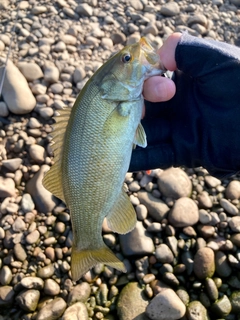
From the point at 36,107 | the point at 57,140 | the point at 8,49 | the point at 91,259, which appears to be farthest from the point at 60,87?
the point at 91,259

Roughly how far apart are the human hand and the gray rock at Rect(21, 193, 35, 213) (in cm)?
131

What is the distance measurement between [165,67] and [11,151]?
7.49 ft

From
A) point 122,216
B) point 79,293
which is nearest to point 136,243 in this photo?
point 79,293

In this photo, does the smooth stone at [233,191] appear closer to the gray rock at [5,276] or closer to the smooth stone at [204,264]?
the smooth stone at [204,264]

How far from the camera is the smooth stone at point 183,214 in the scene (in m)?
4.18

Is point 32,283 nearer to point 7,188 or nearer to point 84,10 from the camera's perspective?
point 7,188

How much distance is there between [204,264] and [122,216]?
1741mm

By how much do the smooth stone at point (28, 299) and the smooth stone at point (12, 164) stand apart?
129cm

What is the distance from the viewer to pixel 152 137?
3.38m

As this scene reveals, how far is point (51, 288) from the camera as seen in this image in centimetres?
376

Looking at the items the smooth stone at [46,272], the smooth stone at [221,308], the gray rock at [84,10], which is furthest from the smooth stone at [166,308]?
the gray rock at [84,10]

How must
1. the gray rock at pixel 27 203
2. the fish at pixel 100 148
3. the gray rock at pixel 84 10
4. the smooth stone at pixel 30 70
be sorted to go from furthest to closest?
the gray rock at pixel 84 10 < the smooth stone at pixel 30 70 < the gray rock at pixel 27 203 < the fish at pixel 100 148

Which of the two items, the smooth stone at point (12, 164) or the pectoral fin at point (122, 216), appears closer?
the pectoral fin at point (122, 216)

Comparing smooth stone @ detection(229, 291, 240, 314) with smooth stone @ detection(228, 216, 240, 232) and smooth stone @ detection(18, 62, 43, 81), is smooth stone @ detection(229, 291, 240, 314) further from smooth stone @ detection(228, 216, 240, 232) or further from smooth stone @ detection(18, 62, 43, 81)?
smooth stone @ detection(18, 62, 43, 81)
